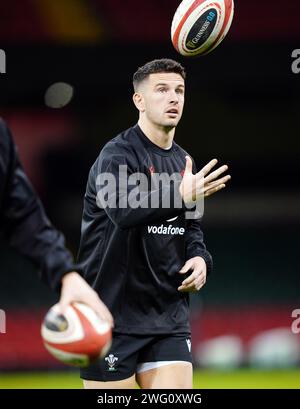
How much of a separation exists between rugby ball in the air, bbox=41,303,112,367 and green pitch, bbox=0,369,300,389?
581 cm

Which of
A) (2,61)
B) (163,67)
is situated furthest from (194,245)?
(2,61)

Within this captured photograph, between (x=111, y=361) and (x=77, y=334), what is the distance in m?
1.53

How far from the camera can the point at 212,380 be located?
9.27m

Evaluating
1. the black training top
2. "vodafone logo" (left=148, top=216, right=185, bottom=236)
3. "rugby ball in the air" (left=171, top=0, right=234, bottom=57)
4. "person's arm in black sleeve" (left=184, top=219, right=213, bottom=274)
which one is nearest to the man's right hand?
the black training top

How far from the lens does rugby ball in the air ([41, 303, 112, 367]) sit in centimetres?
295

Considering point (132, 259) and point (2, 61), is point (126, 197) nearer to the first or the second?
point (132, 259)

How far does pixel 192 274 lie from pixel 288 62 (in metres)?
7.83

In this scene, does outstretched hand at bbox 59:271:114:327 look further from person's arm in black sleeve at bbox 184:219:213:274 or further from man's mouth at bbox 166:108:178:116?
man's mouth at bbox 166:108:178:116

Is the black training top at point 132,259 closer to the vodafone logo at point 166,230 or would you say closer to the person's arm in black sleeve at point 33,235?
the vodafone logo at point 166,230

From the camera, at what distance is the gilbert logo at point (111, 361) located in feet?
14.8

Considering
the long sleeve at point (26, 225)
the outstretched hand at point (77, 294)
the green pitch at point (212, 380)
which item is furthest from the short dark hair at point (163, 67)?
the green pitch at point (212, 380)

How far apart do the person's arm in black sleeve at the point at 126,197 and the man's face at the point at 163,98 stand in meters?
0.38

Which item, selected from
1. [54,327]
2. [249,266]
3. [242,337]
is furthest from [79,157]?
[54,327]

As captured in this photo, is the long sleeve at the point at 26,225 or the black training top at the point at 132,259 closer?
the long sleeve at the point at 26,225
